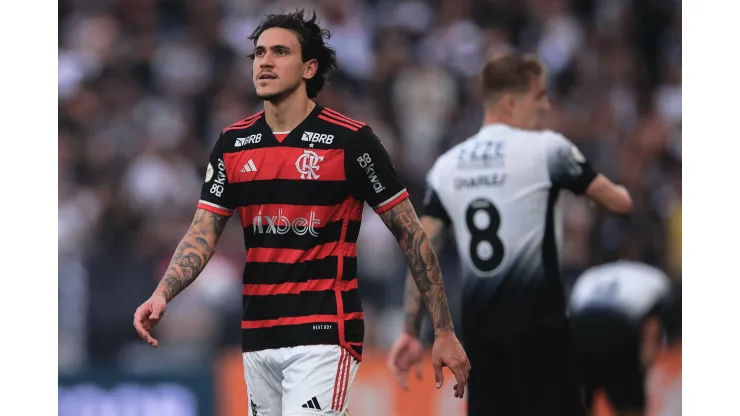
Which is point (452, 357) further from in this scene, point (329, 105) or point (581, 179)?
point (329, 105)

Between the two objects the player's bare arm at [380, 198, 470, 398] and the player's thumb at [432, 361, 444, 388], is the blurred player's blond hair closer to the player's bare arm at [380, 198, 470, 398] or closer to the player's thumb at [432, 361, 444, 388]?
the player's bare arm at [380, 198, 470, 398]

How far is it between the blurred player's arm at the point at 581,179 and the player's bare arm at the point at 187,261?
213 centimetres

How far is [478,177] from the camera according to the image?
682cm

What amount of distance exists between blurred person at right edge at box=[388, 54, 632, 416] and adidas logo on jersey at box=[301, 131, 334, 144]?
174 cm

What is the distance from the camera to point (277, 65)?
5.30 metres

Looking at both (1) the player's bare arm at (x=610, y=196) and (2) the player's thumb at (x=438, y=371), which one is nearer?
(2) the player's thumb at (x=438, y=371)

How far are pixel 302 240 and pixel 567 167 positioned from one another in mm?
2081

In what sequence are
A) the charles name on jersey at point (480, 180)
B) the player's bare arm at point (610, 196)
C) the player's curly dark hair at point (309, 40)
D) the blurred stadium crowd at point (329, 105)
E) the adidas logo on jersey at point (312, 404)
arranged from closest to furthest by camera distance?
the adidas logo on jersey at point (312, 404), the player's curly dark hair at point (309, 40), the player's bare arm at point (610, 196), the charles name on jersey at point (480, 180), the blurred stadium crowd at point (329, 105)

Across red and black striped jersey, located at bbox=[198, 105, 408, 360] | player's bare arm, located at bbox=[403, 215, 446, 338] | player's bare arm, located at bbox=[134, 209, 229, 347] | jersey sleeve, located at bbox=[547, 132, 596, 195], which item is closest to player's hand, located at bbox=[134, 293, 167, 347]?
player's bare arm, located at bbox=[134, 209, 229, 347]

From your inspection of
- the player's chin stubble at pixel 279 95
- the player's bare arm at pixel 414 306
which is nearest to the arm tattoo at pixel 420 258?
A: the player's chin stubble at pixel 279 95

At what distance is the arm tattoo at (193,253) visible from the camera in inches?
206

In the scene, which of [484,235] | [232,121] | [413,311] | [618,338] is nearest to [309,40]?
[484,235]

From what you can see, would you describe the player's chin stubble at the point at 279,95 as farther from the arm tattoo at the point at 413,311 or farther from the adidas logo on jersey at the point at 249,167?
the arm tattoo at the point at 413,311

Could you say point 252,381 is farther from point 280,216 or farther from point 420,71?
point 420,71
